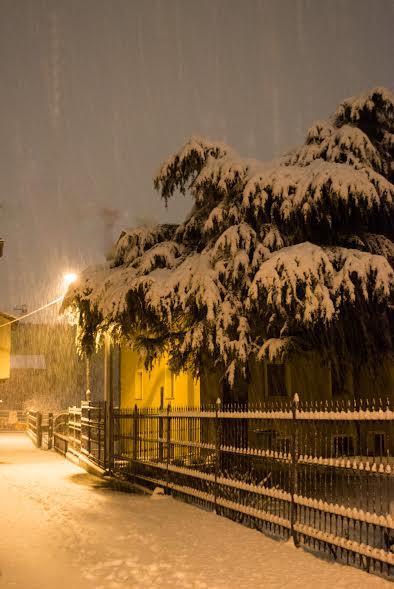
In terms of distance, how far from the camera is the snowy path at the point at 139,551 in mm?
7027

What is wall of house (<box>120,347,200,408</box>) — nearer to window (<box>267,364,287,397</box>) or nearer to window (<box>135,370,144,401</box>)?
window (<box>135,370,144,401</box>)

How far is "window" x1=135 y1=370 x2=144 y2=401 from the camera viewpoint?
25344 millimetres

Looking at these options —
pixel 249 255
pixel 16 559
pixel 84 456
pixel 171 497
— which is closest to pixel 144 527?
pixel 16 559

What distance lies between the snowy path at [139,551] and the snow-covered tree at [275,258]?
11.6 ft

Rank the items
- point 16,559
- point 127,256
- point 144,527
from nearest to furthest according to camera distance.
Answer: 1. point 16,559
2. point 144,527
3. point 127,256

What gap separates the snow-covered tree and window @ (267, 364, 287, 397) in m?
9.49

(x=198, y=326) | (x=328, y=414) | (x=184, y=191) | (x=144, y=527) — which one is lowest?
(x=144, y=527)

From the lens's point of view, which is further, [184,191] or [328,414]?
[184,191]

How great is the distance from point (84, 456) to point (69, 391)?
43182 mm

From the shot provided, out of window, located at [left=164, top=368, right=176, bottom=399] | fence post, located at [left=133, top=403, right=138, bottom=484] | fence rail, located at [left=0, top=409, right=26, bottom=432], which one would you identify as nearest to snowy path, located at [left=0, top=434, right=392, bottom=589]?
fence post, located at [left=133, top=403, right=138, bottom=484]

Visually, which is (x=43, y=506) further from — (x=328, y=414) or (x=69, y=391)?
(x=69, y=391)

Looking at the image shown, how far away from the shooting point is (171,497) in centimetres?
1312

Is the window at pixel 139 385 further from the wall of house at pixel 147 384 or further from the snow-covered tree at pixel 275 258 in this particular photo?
the snow-covered tree at pixel 275 258

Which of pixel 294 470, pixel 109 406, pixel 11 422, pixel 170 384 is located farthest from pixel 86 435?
pixel 11 422
